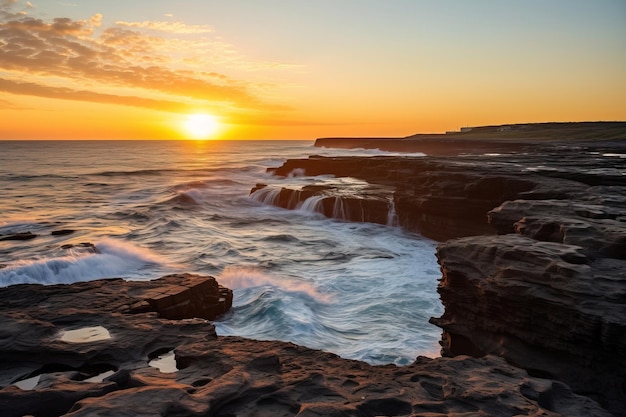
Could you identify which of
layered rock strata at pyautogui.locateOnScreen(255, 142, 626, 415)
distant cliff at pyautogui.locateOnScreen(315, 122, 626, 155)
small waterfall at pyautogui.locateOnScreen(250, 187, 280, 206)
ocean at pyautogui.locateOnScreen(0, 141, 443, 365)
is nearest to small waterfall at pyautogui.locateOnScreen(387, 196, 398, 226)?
ocean at pyautogui.locateOnScreen(0, 141, 443, 365)

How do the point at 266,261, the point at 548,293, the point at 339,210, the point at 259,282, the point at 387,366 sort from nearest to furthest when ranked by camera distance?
the point at 387,366, the point at 548,293, the point at 259,282, the point at 266,261, the point at 339,210

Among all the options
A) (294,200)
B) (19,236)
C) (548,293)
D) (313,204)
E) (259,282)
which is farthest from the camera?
(294,200)

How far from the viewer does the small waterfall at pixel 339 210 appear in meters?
28.8

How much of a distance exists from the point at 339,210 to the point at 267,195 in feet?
33.7

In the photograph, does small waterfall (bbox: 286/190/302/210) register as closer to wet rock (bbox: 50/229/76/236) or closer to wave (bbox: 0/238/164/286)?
wave (bbox: 0/238/164/286)

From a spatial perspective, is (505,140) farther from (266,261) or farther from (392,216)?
(266,261)

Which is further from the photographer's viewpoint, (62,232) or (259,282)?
(62,232)

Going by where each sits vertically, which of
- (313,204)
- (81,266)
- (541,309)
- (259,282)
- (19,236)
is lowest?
(259,282)

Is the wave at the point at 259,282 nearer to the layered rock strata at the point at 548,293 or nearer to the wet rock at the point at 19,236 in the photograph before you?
the layered rock strata at the point at 548,293

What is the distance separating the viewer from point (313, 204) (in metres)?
31.2

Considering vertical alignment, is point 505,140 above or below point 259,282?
above

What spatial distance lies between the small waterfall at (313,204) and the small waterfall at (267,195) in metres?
4.12

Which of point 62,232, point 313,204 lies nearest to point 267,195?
point 313,204

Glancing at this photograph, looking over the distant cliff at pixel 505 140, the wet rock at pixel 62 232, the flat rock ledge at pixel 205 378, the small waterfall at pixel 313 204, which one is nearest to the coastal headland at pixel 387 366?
the flat rock ledge at pixel 205 378
